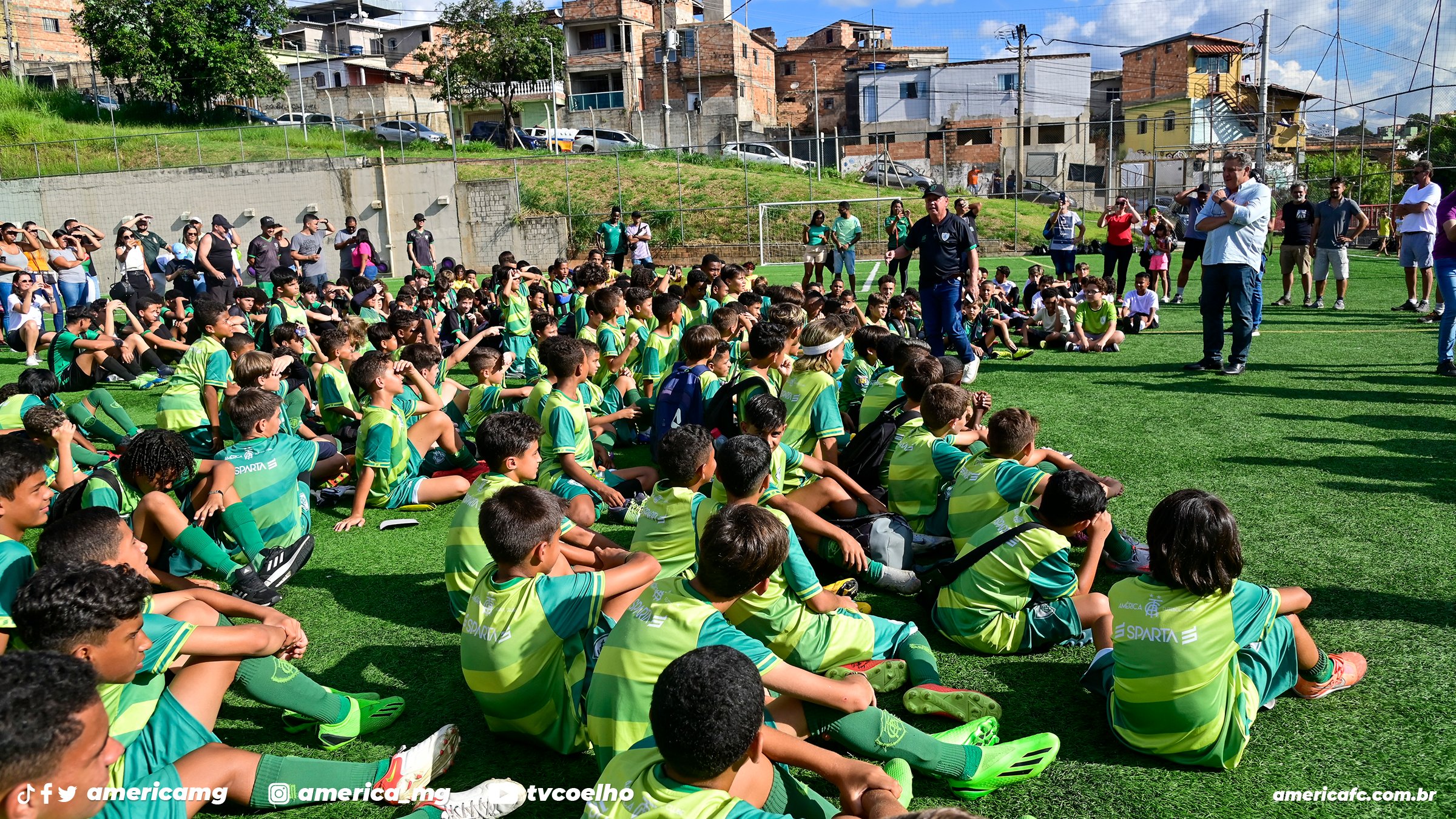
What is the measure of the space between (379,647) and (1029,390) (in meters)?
6.65

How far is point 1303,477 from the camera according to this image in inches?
231

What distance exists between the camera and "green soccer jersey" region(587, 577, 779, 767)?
2.71 meters

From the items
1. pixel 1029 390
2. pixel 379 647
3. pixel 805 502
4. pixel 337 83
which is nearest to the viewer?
pixel 379 647

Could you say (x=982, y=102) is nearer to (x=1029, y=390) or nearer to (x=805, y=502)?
(x=1029, y=390)

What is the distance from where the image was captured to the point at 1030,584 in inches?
151

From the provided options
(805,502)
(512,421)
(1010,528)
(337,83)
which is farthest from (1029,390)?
(337,83)

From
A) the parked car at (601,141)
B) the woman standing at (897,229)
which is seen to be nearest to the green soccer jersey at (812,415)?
the woman standing at (897,229)

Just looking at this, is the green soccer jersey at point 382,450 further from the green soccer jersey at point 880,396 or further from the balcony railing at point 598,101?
the balcony railing at point 598,101

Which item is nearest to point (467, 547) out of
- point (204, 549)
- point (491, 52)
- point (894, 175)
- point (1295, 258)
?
point (204, 549)

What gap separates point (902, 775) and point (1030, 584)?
4.38 ft

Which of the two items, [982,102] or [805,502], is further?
[982,102]

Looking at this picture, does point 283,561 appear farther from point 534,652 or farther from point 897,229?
point 897,229

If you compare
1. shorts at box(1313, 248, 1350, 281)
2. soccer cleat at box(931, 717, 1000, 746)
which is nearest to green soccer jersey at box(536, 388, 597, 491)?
soccer cleat at box(931, 717, 1000, 746)

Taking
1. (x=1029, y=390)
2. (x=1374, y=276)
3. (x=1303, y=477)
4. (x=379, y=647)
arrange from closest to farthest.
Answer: (x=379, y=647) → (x=1303, y=477) → (x=1029, y=390) → (x=1374, y=276)
